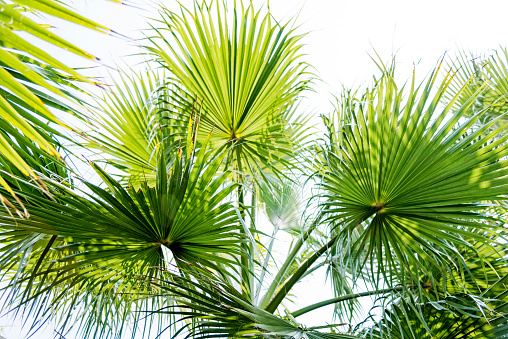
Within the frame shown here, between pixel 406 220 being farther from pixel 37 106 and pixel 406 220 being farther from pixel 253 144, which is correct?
pixel 37 106

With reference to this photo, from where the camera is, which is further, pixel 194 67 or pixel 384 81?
pixel 194 67

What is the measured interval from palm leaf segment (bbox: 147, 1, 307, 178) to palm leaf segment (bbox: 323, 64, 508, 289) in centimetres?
38

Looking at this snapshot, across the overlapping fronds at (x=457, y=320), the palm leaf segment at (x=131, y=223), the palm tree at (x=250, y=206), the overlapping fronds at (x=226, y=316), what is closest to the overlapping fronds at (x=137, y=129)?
the palm tree at (x=250, y=206)

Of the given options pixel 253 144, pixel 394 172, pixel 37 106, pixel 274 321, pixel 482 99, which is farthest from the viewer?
pixel 482 99

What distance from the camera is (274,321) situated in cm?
114

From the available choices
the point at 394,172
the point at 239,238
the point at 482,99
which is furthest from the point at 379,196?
the point at 482,99

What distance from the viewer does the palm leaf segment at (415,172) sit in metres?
1.17

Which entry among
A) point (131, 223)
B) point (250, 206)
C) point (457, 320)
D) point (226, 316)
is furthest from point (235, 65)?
point (457, 320)

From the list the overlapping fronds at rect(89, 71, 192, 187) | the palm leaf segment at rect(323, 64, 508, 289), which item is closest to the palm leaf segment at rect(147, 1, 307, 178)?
the overlapping fronds at rect(89, 71, 192, 187)

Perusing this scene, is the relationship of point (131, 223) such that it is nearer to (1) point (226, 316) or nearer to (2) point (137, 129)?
(1) point (226, 316)

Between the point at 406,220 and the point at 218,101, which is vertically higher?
the point at 218,101

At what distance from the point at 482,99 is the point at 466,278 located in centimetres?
94

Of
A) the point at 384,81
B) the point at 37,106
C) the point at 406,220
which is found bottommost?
the point at 37,106

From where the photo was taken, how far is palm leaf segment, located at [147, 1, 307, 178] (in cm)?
162
